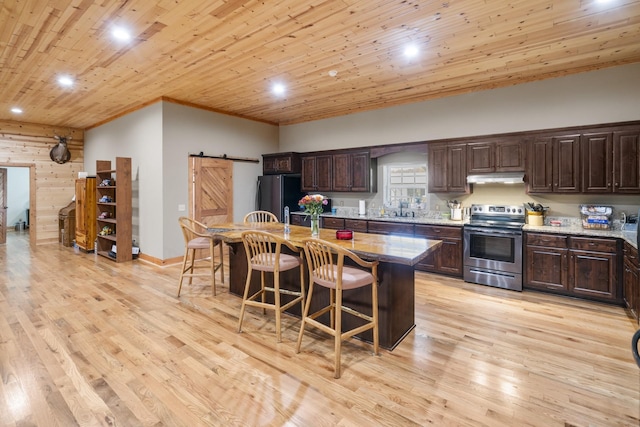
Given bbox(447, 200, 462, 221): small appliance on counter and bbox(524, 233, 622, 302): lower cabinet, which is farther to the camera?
bbox(447, 200, 462, 221): small appliance on counter

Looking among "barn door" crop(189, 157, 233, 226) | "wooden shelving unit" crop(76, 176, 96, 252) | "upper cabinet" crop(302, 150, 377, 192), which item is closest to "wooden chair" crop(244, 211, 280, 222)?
"barn door" crop(189, 157, 233, 226)

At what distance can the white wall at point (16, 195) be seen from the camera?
37.0 feet

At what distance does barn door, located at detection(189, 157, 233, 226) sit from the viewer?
6070 mm

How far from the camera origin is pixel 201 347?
286 cm

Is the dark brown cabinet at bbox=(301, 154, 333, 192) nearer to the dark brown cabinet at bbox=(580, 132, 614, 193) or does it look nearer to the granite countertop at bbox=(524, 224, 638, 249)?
the granite countertop at bbox=(524, 224, 638, 249)

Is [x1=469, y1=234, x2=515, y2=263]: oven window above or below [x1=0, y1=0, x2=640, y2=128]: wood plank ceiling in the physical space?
below

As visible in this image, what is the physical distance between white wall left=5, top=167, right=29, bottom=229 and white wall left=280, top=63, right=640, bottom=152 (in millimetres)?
→ 11527

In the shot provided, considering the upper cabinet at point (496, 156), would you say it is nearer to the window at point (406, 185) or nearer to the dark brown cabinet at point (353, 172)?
the window at point (406, 185)

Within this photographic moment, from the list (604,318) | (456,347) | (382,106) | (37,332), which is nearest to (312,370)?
(456,347)

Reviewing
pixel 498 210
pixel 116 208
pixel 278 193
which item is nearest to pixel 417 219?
pixel 498 210

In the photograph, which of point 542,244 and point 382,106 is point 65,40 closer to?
point 382,106

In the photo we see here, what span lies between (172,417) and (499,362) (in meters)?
2.42

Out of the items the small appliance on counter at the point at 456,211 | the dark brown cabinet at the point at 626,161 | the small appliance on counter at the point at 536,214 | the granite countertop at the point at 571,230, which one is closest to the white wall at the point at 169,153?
the granite countertop at the point at 571,230

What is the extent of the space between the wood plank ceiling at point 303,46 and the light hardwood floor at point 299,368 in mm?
2964
